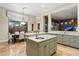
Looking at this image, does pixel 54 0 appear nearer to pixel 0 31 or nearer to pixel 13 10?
pixel 13 10

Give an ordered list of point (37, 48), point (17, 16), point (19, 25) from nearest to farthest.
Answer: point (37, 48) → point (19, 25) → point (17, 16)

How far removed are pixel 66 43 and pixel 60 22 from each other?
1.45 metres

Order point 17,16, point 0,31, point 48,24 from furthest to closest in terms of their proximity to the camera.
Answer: point 48,24 < point 0,31 < point 17,16

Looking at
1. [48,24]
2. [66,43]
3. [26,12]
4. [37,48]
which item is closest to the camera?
[37,48]

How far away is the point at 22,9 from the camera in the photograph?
2.33 metres

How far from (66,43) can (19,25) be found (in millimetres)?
2516

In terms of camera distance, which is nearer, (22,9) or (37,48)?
(37,48)

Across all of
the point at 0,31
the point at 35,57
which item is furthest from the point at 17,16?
the point at 35,57

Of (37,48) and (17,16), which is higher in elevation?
(17,16)

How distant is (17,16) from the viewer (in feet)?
7.52

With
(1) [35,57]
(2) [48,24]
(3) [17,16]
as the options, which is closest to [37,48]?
(1) [35,57]

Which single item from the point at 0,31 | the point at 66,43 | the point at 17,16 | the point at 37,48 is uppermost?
the point at 17,16

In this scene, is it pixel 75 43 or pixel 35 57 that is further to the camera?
pixel 75 43

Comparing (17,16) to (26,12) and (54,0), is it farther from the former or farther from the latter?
(54,0)
